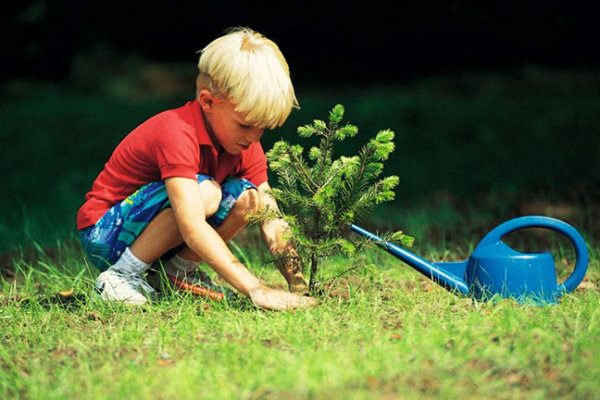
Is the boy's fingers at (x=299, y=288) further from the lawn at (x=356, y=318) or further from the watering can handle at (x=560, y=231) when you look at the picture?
the watering can handle at (x=560, y=231)

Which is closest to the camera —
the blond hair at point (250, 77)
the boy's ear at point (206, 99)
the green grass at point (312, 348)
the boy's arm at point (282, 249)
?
the green grass at point (312, 348)

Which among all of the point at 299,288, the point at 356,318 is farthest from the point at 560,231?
the point at 299,288

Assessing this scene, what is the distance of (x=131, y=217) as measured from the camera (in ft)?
8.80

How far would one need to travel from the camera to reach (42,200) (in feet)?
15.9

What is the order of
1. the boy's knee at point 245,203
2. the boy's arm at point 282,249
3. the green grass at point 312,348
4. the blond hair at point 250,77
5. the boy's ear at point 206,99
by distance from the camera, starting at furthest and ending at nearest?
the boy's knee at point 245,203 → the boy's arm at point 282,249 → the boy's ear at point 206,99 → the blond hair at point 250,77 → the green grass at point 312,348

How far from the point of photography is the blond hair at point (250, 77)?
242 centimetres

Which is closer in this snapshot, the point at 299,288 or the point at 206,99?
the point at 206,99

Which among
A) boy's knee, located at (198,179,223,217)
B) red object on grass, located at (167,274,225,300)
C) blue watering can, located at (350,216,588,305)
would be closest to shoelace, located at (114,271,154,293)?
red object on grass, located at (167,274,225,300)

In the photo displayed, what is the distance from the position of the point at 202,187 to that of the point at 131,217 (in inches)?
12.3

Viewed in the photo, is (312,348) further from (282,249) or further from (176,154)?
(176,154)

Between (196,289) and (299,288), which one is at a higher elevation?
(299,288)

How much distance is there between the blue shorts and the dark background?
6.99 meters

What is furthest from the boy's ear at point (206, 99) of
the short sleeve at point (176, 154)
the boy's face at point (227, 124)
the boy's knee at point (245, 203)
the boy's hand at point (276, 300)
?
the boy's hand at point (276, 300)

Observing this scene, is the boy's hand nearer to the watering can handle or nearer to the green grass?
the green grass
